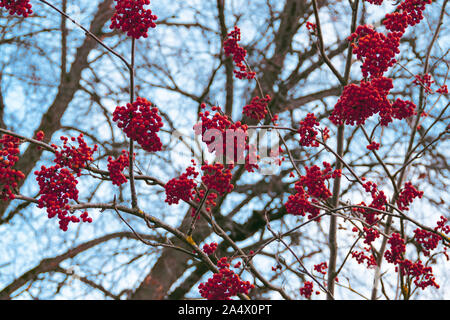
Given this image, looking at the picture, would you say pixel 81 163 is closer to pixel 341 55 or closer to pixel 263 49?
pixel 263 49

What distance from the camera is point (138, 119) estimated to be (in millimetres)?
2461

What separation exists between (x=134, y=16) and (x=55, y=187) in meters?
1.20

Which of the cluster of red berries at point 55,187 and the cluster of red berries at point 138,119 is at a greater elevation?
the cluster of red berries at point 138,119

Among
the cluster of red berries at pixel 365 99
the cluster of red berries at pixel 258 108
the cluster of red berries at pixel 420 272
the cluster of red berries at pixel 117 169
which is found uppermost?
the cluster of red berries at pixel 258 108

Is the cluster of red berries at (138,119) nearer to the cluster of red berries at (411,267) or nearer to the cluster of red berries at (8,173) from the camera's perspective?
the cluster of red berries at (8,173)

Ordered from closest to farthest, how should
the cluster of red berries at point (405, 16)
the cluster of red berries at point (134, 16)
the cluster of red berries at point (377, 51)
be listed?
the cluster of red berries at point (134, 16) < the cluster of red berries at point (377, 51) < the cluster of red berries at point (405, 16)

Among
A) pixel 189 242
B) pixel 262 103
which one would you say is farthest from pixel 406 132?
pixel 189 242

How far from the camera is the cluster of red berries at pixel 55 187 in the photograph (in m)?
2.59

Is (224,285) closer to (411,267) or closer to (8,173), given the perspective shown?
(8,173)

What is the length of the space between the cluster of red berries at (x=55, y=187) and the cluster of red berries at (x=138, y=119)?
0.51 meters

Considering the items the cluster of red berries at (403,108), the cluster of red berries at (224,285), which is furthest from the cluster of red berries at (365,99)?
the cluster of red berries at (224,285)

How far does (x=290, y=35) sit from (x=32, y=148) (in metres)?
4.58

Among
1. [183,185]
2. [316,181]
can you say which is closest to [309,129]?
[316,181]

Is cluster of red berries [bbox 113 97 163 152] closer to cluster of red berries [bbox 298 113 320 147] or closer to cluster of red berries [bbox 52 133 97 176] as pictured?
cluster of red berries [bbox 52 133 97 176]
